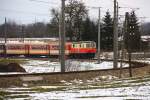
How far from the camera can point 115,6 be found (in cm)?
3522

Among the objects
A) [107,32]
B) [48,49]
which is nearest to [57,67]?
[48,49]

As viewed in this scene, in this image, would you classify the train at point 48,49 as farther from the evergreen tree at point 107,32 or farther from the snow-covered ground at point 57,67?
the evergreen tree at point 107,32

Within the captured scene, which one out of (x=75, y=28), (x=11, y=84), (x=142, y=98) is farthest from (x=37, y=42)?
(x=142, y=98)

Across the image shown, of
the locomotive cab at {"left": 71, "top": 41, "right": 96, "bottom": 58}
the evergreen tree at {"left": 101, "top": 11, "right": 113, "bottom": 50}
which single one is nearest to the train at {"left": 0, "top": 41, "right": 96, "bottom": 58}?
the locomotive cab at {"left": 71, "top": 41, "right": 96, "bottom": 58}

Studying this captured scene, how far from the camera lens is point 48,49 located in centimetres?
6700

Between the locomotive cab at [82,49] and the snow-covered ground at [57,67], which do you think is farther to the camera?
the locomotive cab at [82,49]

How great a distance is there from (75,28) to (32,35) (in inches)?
2310

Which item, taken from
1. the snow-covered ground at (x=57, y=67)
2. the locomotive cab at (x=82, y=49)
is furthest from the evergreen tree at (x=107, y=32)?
the snow-covered ground at (x=57, y=67)

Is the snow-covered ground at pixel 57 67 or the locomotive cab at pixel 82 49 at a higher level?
the locomotive cab at pixel 82 49

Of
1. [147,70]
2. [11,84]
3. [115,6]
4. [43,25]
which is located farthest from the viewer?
[43,25]

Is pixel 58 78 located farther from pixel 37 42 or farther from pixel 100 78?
pixel 37 42

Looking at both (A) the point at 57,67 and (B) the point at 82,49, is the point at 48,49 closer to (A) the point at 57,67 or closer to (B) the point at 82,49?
(B) the point at 82,49

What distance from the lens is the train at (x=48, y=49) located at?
65.5 meters

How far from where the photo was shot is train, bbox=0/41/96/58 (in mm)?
65500
